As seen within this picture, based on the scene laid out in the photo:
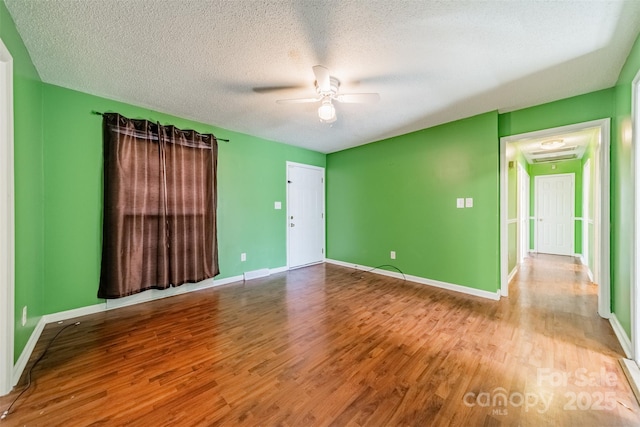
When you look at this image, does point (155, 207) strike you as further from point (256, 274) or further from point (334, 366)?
point (334, 366)

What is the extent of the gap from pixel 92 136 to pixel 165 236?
1349 millimetres

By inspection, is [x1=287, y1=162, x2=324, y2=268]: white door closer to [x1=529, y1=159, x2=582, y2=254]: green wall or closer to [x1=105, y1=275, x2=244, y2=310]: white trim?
[x1=105, y1=275, x2=244, y2=310]: white trim

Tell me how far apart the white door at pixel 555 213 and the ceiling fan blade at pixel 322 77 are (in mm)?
7281

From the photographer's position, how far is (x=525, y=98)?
271 centimetres

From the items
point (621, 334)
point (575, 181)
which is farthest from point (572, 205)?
point (621, 334)

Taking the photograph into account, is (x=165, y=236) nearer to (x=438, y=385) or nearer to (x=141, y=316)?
(x=141, y=316)

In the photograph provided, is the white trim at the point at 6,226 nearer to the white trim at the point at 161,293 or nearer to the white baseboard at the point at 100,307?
the white baseboard at the point at 100,307

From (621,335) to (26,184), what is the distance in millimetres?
5146

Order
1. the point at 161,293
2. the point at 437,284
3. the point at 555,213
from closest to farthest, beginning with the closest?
the point at 161,293
the point at 437,284
the point at 555,213

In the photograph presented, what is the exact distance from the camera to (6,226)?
1498mm

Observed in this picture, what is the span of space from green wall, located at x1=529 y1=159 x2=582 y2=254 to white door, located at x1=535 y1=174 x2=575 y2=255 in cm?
7

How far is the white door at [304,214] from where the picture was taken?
467 cm

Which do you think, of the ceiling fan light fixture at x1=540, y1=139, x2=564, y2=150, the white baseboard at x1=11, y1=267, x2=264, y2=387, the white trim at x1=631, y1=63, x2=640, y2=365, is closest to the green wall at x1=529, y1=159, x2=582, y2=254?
the ceiling fan light fixture at x1=540, y1=139, x2=564, y2=150

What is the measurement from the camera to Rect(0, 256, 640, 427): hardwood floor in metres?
→ 1.37
